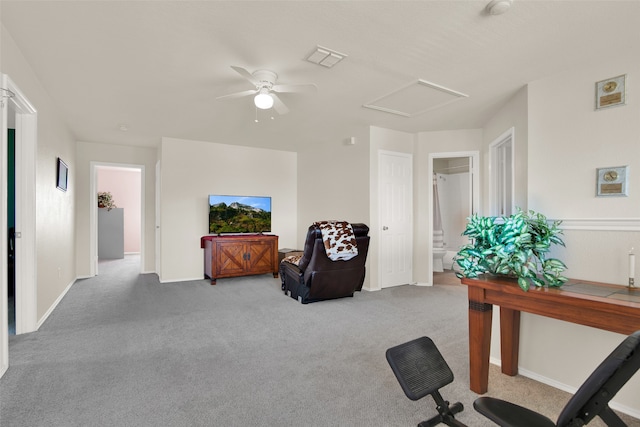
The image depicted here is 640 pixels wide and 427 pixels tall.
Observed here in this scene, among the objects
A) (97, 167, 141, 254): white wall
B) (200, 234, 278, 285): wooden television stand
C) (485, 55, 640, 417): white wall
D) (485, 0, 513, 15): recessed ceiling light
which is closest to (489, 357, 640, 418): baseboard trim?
(485, 55, 640, 417): white wall

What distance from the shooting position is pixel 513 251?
6.23 ft

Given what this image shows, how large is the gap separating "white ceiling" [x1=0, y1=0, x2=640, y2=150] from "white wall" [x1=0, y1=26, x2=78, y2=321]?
143mm

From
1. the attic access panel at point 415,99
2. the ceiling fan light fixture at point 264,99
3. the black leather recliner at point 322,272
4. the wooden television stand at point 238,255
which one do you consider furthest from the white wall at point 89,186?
the attic access panel at point 415,99

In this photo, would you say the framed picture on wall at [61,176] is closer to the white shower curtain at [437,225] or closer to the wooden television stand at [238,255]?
the wooden television stand at [238,255]

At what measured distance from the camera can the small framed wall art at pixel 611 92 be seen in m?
2.13

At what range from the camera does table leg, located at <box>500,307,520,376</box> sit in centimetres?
225

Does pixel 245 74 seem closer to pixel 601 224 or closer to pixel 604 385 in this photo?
pixel 604 385

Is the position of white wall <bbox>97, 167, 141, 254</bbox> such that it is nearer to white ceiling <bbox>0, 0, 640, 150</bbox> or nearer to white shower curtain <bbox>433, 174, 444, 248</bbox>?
A: white ceiling <bbox>0, 0, 640, 150</bbox>

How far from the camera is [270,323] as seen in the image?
3.25m

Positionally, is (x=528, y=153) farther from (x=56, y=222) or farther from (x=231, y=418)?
(x=56, y=222)

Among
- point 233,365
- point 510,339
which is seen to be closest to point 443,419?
point 510,339

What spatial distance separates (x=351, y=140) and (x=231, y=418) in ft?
13.2

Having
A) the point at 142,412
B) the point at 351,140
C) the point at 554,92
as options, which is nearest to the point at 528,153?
the point at 554,92

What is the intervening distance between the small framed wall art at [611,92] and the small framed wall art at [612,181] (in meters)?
0.44
